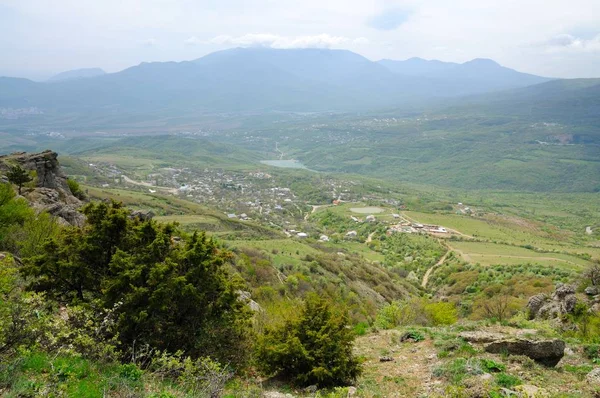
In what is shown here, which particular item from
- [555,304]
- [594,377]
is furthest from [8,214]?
[555,304]

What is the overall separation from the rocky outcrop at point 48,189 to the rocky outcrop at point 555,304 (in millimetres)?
26515

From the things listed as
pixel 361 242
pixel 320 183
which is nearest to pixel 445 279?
pixel 361 242

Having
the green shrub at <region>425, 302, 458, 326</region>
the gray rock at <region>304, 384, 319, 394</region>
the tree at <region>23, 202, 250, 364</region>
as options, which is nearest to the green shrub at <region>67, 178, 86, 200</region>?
the tree at <region>23, 202, 250, 364</region>

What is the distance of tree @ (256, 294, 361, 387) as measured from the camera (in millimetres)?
11500

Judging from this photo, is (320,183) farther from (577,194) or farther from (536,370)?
(536,370)

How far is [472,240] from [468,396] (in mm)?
67629

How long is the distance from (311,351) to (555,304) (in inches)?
655

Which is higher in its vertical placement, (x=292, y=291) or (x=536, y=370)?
(x=536, y=370)

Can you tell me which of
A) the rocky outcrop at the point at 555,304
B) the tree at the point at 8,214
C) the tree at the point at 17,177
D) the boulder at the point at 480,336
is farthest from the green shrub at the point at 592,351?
the tree at the point at 17,177

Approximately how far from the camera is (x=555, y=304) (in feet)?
68.9

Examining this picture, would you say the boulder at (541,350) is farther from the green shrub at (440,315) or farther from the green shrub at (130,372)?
the green shrub at (130,372)

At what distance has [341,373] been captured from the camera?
1148cm

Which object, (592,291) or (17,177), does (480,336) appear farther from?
(17,177)

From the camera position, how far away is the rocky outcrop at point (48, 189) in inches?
888
